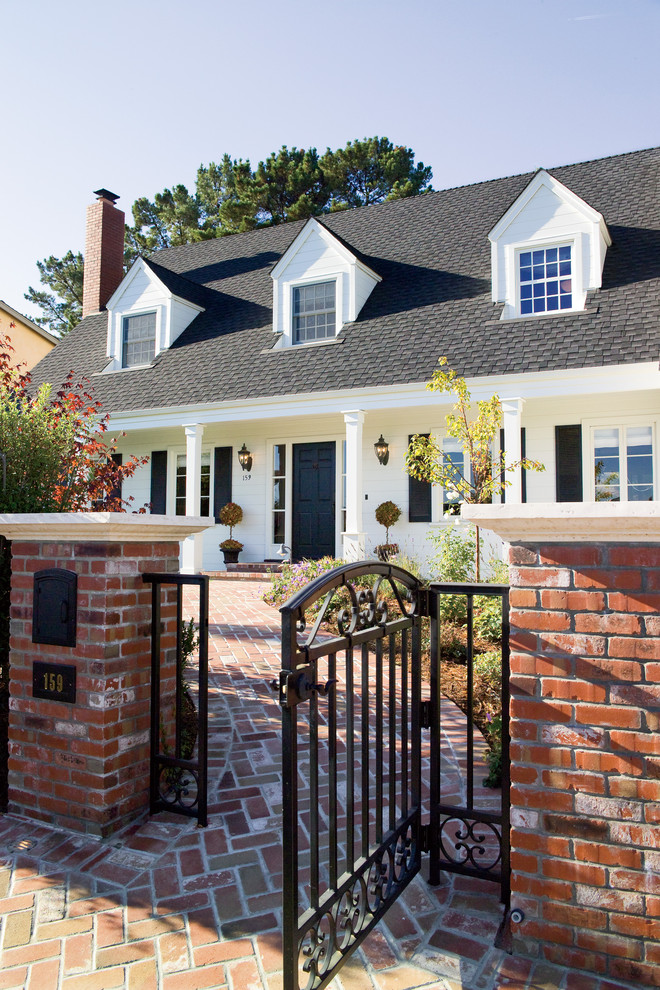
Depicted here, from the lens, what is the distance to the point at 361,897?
7.01 feet

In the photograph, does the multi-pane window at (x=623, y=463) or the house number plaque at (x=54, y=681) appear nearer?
the house number plaque at (x=54, y=681)

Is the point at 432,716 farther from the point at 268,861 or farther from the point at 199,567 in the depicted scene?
the point at 199,567

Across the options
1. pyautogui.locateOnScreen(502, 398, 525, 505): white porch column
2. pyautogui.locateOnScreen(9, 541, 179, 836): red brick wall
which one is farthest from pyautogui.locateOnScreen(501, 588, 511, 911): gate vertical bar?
pyautogui.locateOnScreen(502, 398, 525, 505): white porch column

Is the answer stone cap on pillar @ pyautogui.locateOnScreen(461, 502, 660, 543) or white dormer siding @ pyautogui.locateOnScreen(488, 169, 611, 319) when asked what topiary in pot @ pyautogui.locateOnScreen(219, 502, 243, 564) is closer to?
white dormer siding @ pyautogui.locateOnScreen(488, 169, 611, 319)

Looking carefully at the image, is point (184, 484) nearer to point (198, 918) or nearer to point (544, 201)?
point (544, 201)

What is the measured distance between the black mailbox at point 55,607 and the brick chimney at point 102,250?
49.8 ft

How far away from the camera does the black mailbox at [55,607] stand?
3018mm

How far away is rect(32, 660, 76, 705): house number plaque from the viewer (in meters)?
3.00

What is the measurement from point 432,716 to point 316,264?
35.3 feet

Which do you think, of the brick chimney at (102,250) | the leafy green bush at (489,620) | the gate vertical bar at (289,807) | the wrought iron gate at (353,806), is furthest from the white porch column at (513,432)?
the brick chimney at (102,250)

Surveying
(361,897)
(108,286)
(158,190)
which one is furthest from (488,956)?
(158,190)

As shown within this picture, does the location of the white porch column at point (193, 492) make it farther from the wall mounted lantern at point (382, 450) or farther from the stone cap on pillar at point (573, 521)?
the stone cap on pillar at point (573, 521)

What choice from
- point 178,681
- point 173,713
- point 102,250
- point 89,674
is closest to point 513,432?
point 173,713

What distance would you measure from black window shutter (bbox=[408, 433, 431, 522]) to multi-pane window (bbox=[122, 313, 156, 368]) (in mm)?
6669
